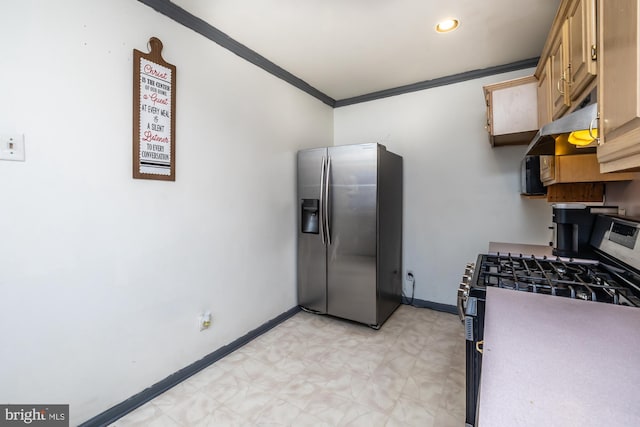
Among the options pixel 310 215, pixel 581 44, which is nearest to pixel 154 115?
pixel 310 215

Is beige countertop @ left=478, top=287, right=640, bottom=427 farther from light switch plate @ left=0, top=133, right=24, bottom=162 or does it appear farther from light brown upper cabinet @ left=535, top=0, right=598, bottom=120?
light switch plate @ left=0, top=133, right=24, bottom=162

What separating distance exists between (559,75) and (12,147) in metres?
2.56

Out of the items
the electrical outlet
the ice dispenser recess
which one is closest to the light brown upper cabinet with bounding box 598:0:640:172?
the ice dispenser recess

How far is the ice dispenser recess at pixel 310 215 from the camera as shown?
2.83 meters

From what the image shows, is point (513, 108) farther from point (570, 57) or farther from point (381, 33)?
point (381, 33)

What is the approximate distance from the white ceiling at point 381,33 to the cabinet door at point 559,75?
1.76 feet

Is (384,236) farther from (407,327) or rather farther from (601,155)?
(601,155)

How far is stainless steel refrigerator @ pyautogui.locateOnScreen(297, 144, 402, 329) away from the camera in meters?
2.60

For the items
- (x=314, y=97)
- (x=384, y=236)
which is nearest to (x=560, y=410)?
(x=384, y=236)

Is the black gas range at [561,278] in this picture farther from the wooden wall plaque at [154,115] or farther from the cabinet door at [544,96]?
the wooden wall plaque at [154,115]

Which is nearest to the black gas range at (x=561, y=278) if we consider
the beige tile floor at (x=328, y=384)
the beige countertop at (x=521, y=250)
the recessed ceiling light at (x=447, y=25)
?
the beige countertop at (x=521, y=250)

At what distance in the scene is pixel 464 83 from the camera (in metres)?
2.86

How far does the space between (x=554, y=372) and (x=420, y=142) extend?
109 inches

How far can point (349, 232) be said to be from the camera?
2689mm
